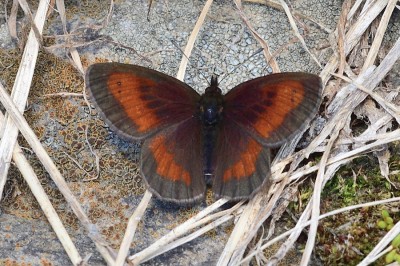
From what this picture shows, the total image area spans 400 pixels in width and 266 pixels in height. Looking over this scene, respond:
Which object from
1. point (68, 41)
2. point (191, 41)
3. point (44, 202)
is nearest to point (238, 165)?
point (191, 41)

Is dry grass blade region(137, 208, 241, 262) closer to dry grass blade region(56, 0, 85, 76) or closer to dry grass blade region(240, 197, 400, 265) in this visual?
dry grass blade region(240, 197, 400, 265)

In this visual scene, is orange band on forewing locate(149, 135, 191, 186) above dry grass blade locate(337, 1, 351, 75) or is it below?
below

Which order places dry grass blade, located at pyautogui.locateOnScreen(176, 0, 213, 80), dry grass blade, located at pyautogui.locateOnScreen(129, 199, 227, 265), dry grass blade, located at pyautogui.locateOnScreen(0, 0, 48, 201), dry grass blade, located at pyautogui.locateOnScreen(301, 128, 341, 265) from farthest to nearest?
dry grass blade, located at pyautogui.locateOnScreen(176, 0, 213, 80)
dry grass blade, located at pyautogui.locateOnScreen(0, 0, 48, 201)
dry grass blade, located at pyautogui.locateOnScreen(129, 199, 227, 265)
dry grass blade, located at pyautogui.locateOnScreen(301, 128, 341, 265)

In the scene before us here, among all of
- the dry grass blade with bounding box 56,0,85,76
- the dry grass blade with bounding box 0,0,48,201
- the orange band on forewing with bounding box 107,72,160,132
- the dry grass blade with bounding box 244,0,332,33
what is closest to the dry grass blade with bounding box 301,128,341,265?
the dry grass blade with bounding box 244,0,332,33

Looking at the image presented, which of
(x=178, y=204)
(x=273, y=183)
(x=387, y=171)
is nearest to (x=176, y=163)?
(x=178, y=204)

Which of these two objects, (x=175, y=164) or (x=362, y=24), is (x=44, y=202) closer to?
(x=175, y=164)

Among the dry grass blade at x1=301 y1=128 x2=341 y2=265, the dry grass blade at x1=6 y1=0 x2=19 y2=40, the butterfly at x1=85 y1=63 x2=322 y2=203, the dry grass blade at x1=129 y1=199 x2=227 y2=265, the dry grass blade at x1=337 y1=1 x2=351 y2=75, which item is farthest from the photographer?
the dry grass blade at x1=6 y1=0 x2=19 y2=40

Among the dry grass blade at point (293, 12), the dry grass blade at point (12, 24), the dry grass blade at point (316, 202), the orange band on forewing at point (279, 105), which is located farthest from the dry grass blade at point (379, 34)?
the dry grass blade at point (12, 24)
